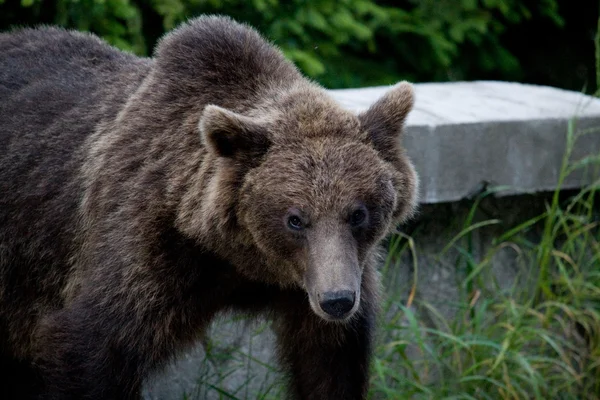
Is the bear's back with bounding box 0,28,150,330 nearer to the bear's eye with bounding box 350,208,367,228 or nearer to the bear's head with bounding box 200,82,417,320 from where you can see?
the bear's head with bounding box 200,82,417,320

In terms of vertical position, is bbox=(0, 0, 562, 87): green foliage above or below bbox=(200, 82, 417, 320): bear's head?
below

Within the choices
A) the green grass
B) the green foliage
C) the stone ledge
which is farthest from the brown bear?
the green foliage

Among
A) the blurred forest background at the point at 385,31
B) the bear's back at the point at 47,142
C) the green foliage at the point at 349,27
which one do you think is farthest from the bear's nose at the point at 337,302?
the blurred forest background at the point at 385,31

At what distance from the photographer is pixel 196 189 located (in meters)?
3.96

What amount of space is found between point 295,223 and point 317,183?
0.16 metres

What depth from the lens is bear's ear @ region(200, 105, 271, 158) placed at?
3.75 metres

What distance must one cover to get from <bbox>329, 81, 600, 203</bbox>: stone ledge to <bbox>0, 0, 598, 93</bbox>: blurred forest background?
1145 mm

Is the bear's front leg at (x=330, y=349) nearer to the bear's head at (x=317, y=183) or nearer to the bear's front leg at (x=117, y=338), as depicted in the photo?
the bear's head at (x=317, y=183)

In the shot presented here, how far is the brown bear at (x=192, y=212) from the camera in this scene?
3.79 m

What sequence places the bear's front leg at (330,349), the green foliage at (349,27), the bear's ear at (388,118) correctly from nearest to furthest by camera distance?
1. the bear's ear at (388,118)
2. the bear's front leg at (330,349)
3. the green foliage at (349,27)

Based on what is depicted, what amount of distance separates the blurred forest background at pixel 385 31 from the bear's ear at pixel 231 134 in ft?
8.81

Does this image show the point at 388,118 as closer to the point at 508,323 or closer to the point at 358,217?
the point at 358,217

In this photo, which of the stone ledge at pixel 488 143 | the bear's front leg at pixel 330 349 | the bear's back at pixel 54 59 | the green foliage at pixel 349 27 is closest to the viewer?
the bear's front leg at pixel 330 349

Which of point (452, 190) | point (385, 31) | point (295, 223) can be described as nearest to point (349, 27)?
point (385, 31)
